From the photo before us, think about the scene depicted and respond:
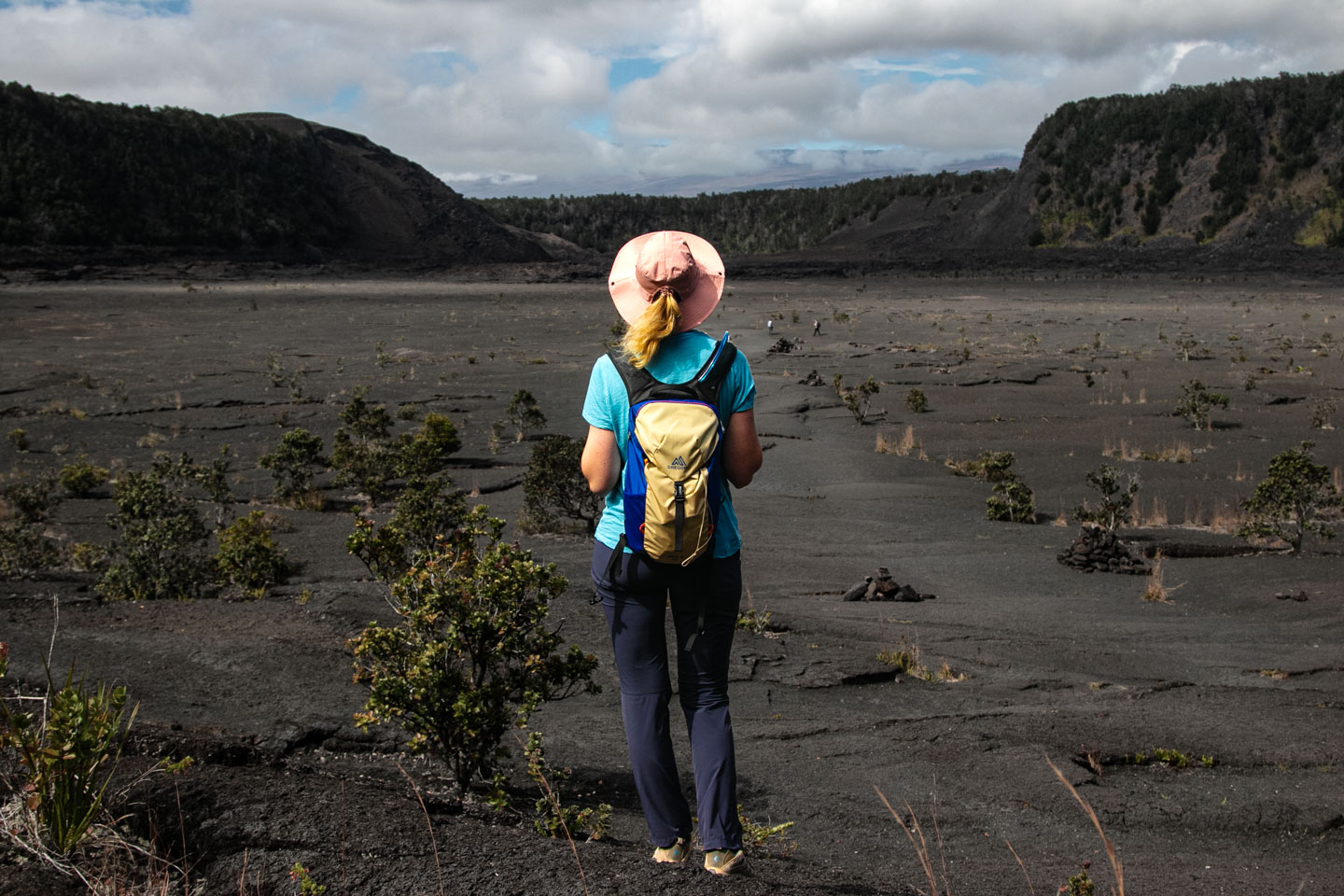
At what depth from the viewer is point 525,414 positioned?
648 inches

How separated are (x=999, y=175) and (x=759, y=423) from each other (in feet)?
267

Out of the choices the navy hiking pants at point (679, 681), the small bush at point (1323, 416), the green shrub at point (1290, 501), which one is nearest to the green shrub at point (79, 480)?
the navy hiking pants at point (679, 681)

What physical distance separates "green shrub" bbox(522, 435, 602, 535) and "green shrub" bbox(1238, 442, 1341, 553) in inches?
232

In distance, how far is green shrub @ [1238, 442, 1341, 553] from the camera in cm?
933

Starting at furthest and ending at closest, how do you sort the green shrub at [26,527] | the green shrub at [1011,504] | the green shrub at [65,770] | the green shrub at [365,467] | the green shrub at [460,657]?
the green shrub at [365,467] < the green shrub at [1011,504] < the green shrub at [26,527] < the green shrub at [460,657] < the green shrub at [65,770]

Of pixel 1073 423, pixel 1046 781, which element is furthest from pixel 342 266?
pixel 1046 781

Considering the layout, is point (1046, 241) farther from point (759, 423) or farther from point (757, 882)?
point (757, 882)

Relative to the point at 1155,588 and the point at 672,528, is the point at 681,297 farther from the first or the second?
the point at 1155,588

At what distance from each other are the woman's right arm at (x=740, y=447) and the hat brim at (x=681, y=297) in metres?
0.27

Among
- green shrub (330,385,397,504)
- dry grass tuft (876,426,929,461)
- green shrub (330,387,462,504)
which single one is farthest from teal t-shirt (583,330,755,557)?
dry grass tuft (876,426,929,461)

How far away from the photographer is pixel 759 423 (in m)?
17.5

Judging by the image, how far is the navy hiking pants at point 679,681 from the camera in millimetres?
2693

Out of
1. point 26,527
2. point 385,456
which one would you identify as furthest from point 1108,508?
point 26,527

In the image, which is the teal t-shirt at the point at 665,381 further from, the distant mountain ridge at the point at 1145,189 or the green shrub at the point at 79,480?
the distant mountain ridge at the point at 1145,189
